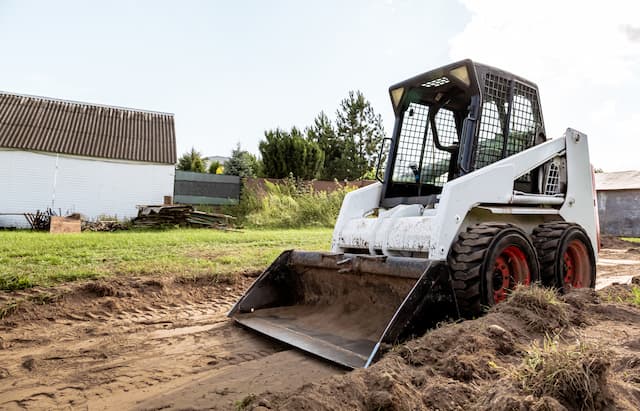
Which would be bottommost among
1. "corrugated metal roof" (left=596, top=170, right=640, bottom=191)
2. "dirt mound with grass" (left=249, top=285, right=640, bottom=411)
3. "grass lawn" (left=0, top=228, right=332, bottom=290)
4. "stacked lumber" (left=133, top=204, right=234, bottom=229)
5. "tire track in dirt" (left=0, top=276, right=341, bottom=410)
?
"tire track in dirt" (left=0, top=276, right=341, bottom=410)

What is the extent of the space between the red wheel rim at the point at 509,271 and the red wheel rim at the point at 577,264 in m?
1.03

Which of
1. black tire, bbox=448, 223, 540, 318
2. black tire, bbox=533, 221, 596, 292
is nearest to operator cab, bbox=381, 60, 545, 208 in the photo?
black tire, bbox=533, 221, 596, 292

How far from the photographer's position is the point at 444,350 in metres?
3.36

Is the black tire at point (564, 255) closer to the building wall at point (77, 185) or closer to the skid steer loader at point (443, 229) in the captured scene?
the skid steer loader at point (443, 229)

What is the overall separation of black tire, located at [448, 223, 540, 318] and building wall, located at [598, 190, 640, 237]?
24.7m

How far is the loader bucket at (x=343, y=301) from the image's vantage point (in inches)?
155

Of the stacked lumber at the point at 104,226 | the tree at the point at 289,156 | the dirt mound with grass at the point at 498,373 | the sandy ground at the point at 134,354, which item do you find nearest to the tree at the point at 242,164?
the tree at the point at 289,156

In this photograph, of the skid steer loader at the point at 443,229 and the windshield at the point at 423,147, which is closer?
the skid steer loader at the point at 443,229

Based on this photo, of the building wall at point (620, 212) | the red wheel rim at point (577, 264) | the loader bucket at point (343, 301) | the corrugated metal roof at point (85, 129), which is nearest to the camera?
the loader bucket at point (343, 301)

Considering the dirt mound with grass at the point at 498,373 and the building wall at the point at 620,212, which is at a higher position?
the building wall at the point at 620,212

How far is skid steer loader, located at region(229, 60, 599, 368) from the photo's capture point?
4.26m

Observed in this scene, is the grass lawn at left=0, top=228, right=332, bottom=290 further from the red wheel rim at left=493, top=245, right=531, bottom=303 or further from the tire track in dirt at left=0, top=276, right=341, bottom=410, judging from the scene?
the red wheel rim at left=493, top=245, right=531, bottom=303

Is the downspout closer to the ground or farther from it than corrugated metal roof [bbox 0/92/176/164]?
closer to the ground

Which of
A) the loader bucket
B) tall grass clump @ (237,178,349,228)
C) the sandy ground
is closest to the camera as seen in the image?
the sandy ground
